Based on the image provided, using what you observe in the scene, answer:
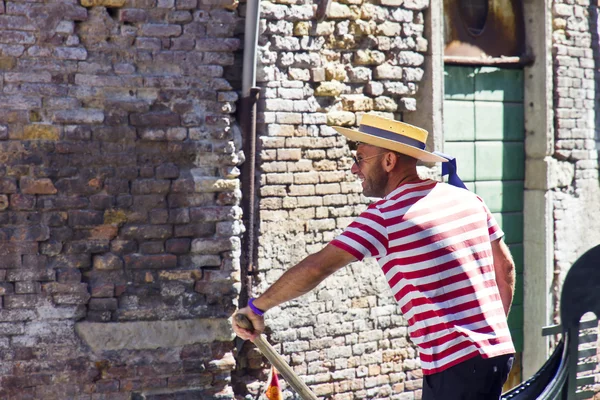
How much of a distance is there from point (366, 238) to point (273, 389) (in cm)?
202

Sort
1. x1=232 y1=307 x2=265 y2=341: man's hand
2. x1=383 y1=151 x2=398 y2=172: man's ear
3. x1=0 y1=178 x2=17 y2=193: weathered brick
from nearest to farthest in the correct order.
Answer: x1=232 y1=307 x2=265 y2=341: man's hand < x1=383 y1=151 x2=398 y2=172: man's ear < x1=0 y1=178 x2=17 y2=193: weathered brick

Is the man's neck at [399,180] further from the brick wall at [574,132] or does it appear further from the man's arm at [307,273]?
the brick wall at [574,132]

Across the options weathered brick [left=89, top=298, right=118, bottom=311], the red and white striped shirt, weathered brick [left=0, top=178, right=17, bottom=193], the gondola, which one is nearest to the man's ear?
the red and white striped shirt

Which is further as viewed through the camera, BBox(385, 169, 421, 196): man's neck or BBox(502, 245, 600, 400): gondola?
BBox(502, 245, 600, 400): gondola

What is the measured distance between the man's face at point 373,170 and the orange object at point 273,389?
72.5 inches

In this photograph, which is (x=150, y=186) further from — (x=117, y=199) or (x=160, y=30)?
(x=160, y=30)

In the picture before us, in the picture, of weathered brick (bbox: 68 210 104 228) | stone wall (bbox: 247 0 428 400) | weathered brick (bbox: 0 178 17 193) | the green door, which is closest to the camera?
weathered brick (bbox: 0 178 17 193)

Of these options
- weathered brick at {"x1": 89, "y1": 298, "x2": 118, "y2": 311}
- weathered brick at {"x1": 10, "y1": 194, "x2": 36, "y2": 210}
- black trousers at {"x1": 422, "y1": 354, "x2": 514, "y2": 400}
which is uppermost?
weathered brick at {"x1": 10, "y1": 194, "x2": 36, "y2": 210}

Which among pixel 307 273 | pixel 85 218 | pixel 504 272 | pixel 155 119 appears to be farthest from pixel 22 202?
pixel 504 272

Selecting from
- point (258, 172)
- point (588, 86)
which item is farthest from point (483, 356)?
point (588, 86)

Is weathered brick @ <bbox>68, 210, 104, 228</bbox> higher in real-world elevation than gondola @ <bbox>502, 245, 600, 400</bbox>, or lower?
higher

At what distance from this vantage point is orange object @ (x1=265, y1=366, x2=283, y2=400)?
4.93m

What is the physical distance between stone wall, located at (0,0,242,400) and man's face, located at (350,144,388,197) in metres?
1.48

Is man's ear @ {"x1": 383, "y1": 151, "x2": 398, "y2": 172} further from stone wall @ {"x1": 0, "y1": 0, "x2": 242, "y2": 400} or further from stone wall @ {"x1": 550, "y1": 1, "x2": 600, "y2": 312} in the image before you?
stone wall @ {"x1": 550, "y1": 1, "x2": 600, "y2": 312}
